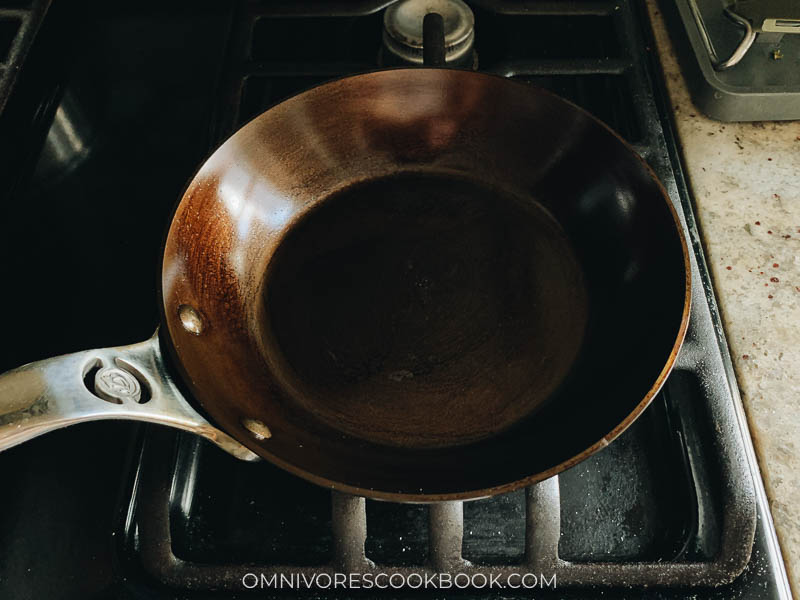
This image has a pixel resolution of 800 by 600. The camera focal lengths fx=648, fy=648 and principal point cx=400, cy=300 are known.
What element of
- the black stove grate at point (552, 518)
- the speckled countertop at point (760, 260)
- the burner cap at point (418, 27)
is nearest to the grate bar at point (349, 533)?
the black stove grate at point (552, 518)

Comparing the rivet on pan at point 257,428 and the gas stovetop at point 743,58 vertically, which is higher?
the gas stovetop at point 743,58

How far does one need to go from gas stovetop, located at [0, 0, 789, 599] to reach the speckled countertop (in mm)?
17

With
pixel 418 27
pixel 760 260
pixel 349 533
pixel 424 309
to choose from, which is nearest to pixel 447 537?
pixel 349 533

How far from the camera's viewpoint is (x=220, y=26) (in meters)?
0.69

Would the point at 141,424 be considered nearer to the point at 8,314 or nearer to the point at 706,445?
the point at 8,314

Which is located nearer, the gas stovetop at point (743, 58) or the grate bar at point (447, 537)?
the grate bar at point (447, 537)

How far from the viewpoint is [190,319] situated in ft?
1.49

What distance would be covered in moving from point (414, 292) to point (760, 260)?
272 millimetres

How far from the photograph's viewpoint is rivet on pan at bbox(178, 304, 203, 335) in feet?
1.45

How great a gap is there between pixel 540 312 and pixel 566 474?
0.12 m

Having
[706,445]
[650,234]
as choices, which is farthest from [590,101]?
[706,445]

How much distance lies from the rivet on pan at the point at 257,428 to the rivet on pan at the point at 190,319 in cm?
8

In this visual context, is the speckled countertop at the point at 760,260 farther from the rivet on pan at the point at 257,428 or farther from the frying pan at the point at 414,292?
the rivet on pan at the point at 257,428

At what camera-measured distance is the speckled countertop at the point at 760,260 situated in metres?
0.44
